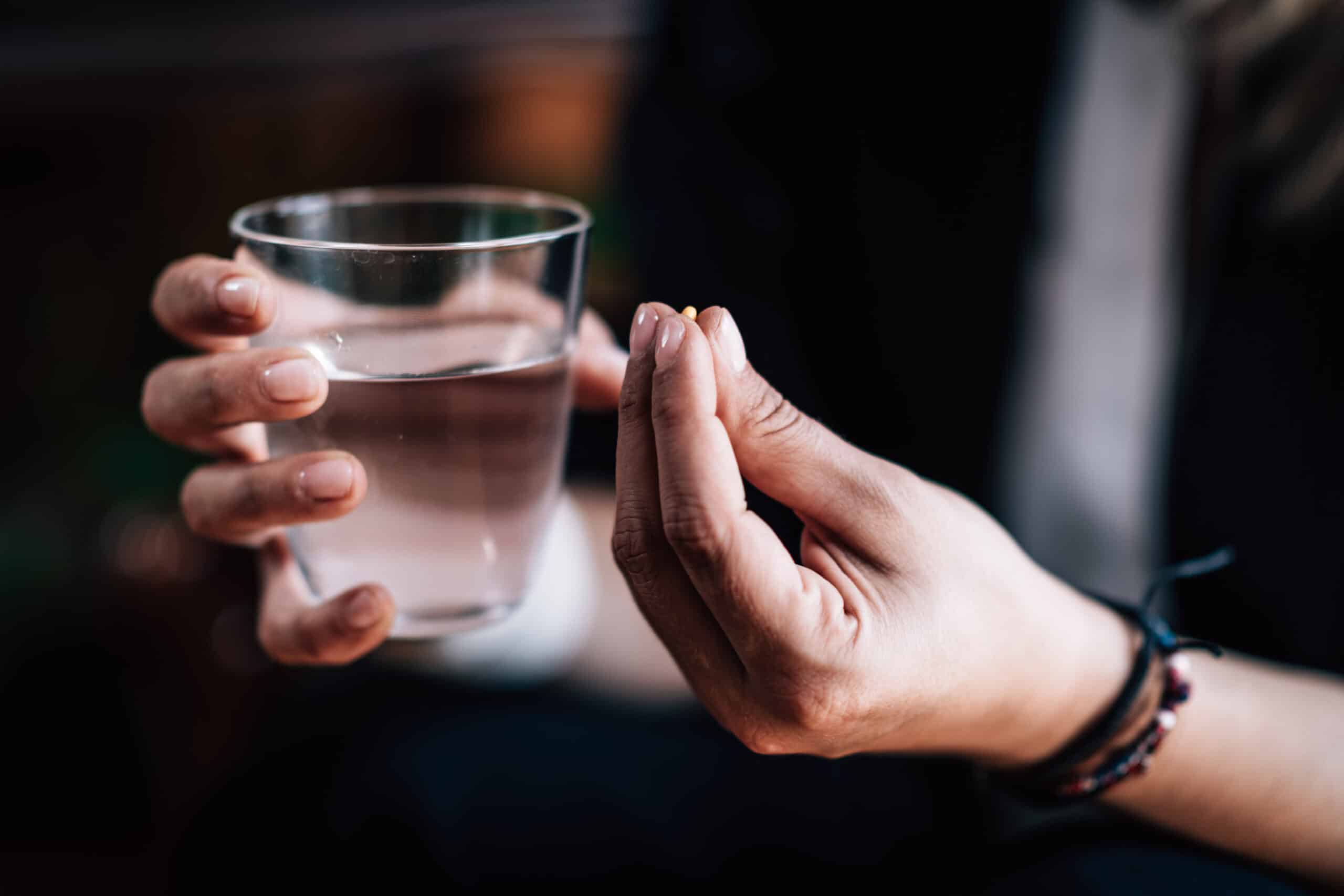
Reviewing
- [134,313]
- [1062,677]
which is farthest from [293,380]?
[134,313]

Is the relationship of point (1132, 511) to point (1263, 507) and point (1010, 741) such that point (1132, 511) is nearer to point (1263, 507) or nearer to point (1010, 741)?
point (1263, 507)

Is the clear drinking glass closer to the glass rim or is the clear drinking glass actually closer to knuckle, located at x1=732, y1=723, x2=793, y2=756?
the glass rim

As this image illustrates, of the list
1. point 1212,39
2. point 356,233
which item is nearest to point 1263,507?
point 1212,39

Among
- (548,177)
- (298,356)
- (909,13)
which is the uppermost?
(909,13)

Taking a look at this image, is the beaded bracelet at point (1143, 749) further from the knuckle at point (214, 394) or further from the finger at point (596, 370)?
the knuckle at point (214, 394)

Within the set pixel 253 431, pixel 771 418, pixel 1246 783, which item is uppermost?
pixel 771 418

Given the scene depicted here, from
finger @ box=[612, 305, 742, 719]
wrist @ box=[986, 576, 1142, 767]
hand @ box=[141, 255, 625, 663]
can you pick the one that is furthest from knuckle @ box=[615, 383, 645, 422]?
wrist @ box=[986, 576, 1142, 767]

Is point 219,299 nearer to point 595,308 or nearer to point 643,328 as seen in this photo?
point 643,328
